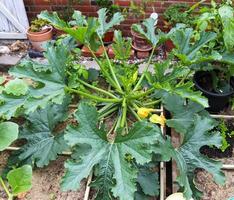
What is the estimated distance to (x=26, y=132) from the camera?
2730 millimetres

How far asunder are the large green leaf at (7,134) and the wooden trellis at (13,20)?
190 cm

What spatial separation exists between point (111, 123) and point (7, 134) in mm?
897

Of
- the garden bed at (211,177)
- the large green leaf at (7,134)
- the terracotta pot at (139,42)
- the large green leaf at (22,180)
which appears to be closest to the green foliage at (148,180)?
the garden bed at (211,177)

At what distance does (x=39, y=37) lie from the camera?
3971 mm

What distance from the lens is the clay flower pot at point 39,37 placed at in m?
3.96

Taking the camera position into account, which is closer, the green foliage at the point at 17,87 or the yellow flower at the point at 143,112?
the yellow flower at the point at 143,112

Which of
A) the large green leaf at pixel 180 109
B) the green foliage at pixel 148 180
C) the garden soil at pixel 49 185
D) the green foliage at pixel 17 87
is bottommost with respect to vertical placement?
the garden soil at pixel 49 185

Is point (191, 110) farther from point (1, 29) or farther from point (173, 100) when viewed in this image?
point (1, 29)

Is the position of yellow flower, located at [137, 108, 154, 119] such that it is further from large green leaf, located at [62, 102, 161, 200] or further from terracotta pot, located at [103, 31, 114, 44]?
terracotta pot, located at [103, 31, 114, 44]

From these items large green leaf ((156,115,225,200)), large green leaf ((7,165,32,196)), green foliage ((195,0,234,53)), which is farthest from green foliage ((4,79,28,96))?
green foliage ((195,0,234,53))

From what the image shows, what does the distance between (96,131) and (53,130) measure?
2.23 ft

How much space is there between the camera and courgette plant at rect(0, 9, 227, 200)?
219cm

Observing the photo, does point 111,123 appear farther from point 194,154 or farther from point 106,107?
point 194,154

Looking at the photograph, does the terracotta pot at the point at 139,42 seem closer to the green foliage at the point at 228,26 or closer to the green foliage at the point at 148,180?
the green foliage at the point at 228,26
